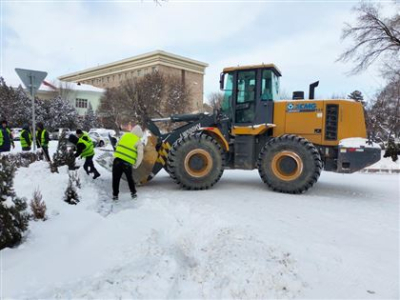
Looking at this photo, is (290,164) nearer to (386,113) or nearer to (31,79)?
(31,79)

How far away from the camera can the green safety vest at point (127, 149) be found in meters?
6.26

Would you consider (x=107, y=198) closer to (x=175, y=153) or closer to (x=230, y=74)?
(x=175, y=153)

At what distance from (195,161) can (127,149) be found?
5.47 feet

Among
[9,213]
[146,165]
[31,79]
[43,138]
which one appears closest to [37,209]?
[9,213]

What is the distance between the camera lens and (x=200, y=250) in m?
3.70

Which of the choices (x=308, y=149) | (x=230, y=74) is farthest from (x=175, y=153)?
(x=308, y=149)

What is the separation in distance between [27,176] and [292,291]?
5.45 m

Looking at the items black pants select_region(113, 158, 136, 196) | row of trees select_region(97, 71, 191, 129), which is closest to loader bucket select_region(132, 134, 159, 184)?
black pants select_region(113, 158, 136, 196)

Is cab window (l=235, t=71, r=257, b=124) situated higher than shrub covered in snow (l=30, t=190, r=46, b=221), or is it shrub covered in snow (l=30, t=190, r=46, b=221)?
cab window (l=235, t=71, r=257, b=124)

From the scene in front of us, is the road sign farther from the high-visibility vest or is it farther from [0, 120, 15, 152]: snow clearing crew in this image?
[0, 120, 15, 152]: snow clearing crew

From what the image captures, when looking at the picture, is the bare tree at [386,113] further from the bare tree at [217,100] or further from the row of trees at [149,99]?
the row of trees at [149,99]

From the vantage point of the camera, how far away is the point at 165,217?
486 centimetres

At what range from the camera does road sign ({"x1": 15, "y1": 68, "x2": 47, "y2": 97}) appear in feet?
26.1

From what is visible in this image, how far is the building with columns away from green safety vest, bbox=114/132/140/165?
62094mm
